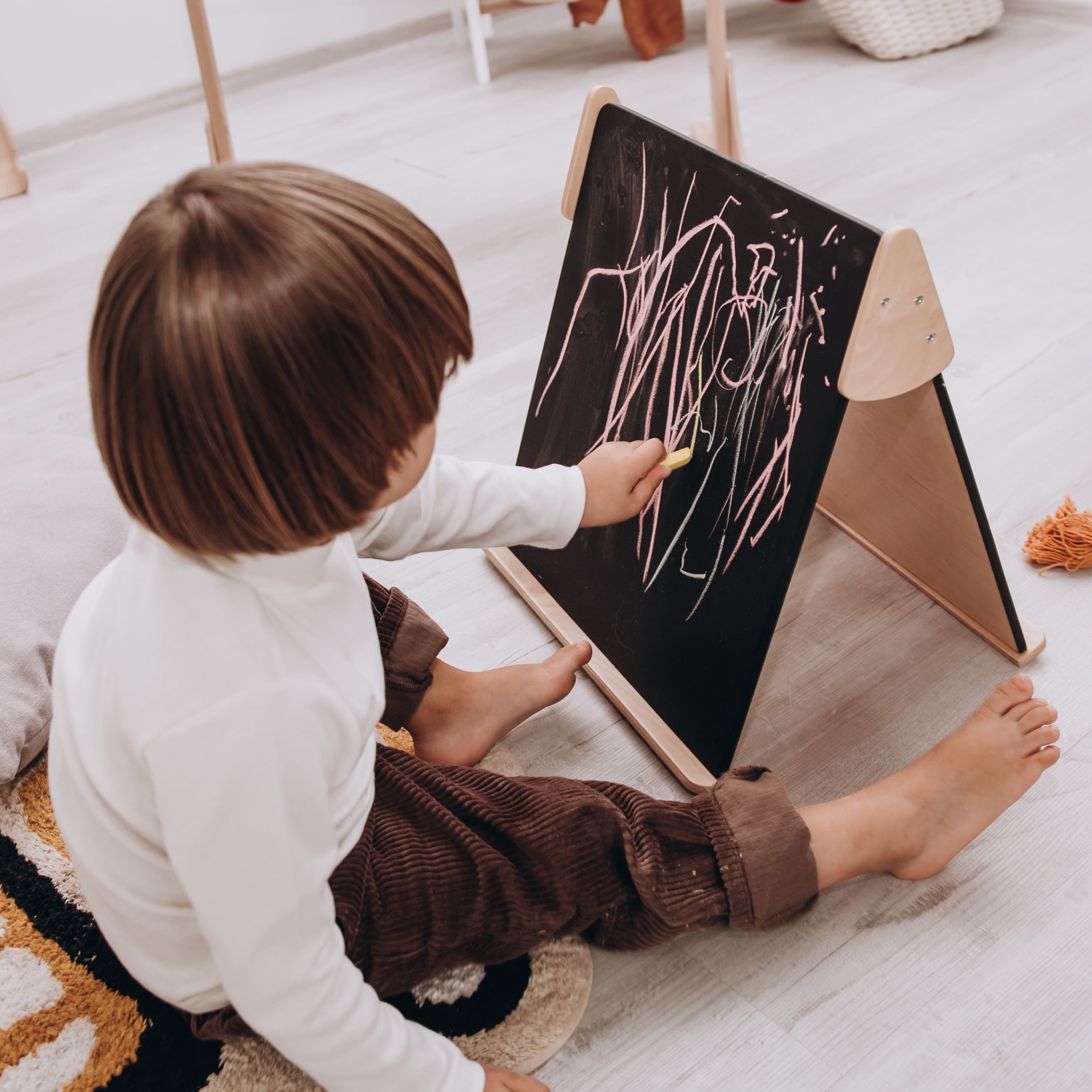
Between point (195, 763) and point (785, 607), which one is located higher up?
point (195, 763)

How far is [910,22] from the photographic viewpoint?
2.49 metres

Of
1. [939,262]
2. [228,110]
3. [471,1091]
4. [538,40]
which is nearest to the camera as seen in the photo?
[471,1091]

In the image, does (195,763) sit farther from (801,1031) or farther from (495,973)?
(801,1031)

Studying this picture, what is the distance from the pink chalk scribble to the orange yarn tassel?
0.47 m

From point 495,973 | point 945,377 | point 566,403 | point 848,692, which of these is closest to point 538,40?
point 945,377

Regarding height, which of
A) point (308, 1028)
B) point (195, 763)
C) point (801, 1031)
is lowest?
point (801, 1031)

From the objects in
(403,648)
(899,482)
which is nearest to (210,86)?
(403,648)

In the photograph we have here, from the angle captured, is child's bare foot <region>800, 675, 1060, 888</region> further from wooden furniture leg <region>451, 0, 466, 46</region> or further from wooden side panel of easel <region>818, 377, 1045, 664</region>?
wooden furniture leg <region>451, 0, 466, 46</region>

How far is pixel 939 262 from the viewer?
1727 mm

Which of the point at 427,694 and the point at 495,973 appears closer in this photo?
the point at 495,973

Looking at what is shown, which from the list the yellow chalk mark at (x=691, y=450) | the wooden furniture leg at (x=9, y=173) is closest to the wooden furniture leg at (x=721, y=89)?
the yellow chalk mark at (x=691, y=450)

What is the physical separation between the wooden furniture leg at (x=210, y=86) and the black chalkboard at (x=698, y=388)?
782mm

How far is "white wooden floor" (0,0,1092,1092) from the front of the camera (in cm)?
81

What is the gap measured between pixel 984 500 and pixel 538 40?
2.27 metres
